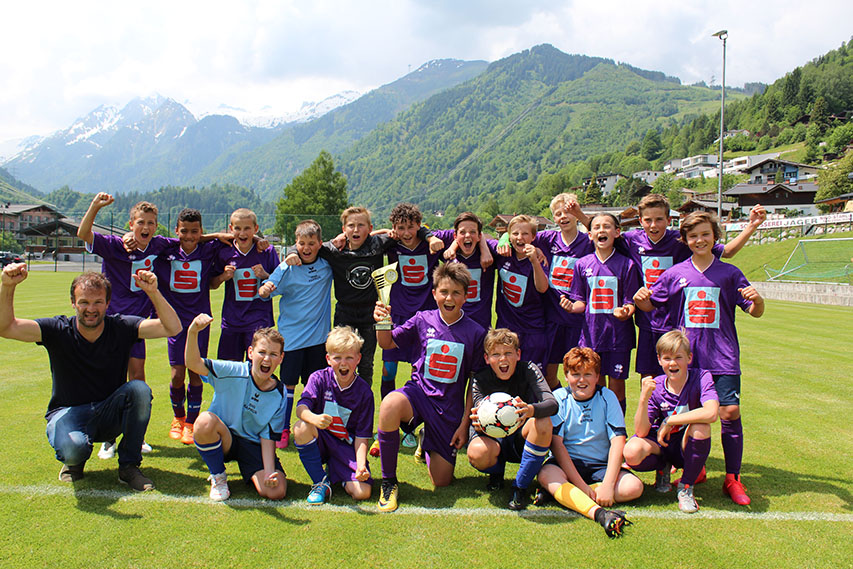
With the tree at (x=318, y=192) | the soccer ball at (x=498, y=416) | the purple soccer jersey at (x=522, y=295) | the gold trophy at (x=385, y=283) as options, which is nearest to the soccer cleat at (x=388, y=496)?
the soccer ball at (x=498, y=416)

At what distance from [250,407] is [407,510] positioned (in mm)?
1354

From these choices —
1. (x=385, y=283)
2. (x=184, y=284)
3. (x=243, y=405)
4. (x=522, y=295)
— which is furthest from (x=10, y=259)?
(x=522, y=295)

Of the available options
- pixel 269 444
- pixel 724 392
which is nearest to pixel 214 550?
pixel 269 444

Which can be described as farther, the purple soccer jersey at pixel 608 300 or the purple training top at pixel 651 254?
the purple training top at pixel 651 254

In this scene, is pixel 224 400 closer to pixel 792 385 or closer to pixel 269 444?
pixel 269 444

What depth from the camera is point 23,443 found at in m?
4.32

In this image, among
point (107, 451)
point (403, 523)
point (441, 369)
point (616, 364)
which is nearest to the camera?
point (403, 523)

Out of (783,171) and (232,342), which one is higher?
(783,171)

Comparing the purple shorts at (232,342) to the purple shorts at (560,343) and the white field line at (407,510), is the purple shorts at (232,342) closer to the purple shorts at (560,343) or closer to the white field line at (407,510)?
the white field line at (407,510)

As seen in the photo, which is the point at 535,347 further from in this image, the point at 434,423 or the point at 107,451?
the point at 107,451

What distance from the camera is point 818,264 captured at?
25641mm

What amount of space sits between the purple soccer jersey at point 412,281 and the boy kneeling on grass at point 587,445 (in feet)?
5.55

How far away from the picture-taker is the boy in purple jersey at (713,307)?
372cm

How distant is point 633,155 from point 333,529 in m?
164
